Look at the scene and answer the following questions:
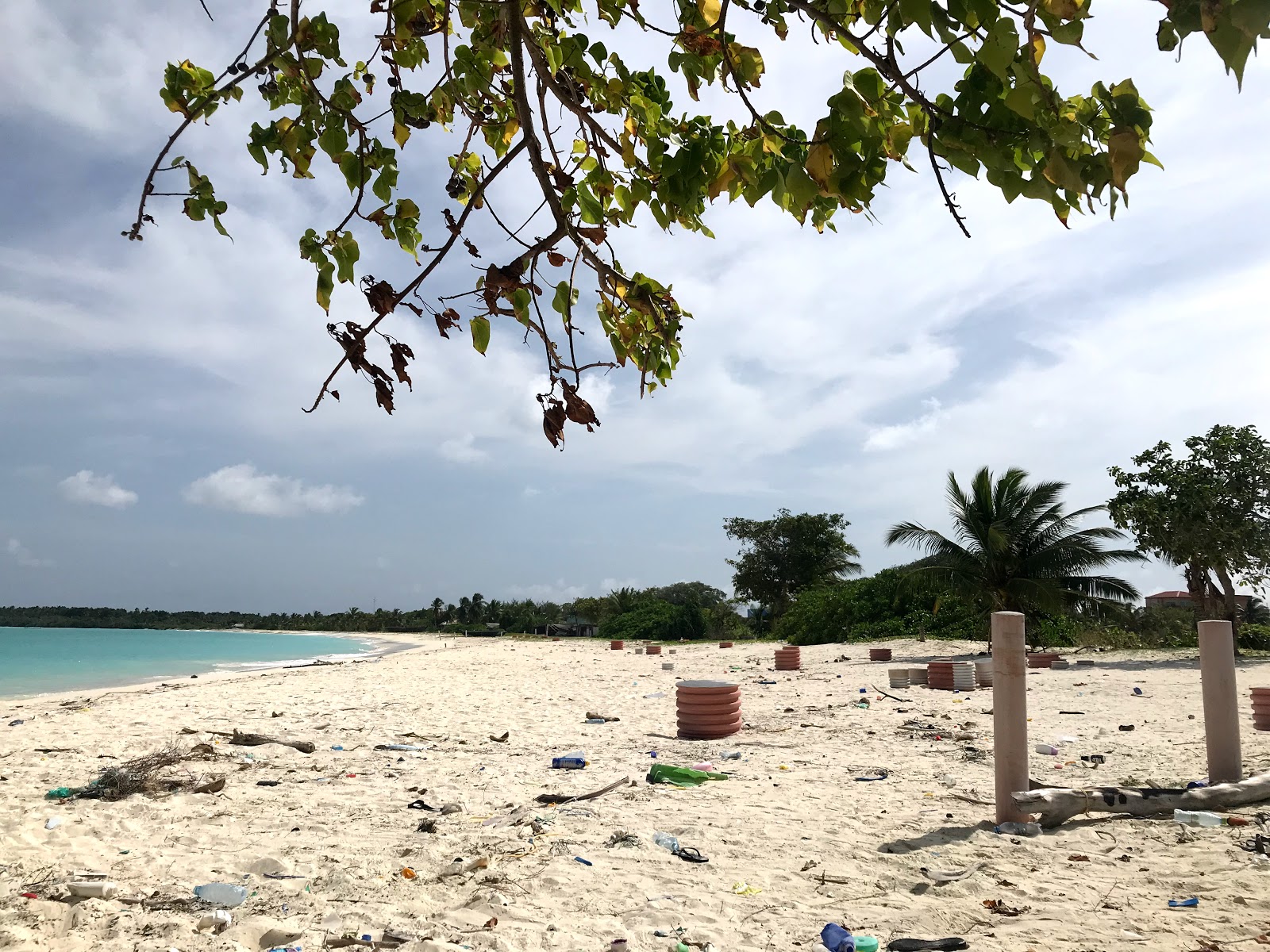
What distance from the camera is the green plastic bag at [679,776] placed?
19.4 ft

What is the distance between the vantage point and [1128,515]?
15.8 metres

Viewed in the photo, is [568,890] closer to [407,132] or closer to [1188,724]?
[407,132]

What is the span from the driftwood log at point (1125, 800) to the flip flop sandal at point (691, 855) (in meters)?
1.77

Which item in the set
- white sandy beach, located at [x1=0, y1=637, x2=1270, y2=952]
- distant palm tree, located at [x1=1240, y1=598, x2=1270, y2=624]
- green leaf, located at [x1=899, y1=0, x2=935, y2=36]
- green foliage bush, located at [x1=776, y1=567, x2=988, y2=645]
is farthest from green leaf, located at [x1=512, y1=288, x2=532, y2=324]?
distant palm tree, located at [x1=1240, y1=598, x2=1270, y2=624]

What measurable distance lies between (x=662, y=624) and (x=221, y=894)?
3669cm

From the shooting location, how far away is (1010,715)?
14.8ft

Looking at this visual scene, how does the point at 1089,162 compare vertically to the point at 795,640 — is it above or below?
above

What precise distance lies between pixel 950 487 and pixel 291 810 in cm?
1637

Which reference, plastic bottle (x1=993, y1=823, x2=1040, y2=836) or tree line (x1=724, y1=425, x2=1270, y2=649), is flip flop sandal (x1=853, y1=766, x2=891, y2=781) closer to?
plastic bottle (x1=993, y1=823, x2=1040, y2=836)

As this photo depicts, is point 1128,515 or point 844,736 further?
point 1128,515

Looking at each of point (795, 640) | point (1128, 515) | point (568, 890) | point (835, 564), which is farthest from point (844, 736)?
point (835, 564)

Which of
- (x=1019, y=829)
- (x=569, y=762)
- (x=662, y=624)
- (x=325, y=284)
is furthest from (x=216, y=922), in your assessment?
(x=662, y=624)

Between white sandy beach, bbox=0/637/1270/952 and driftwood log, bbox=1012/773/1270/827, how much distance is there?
10 cm

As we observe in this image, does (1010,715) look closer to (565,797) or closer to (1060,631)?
(565,797)
